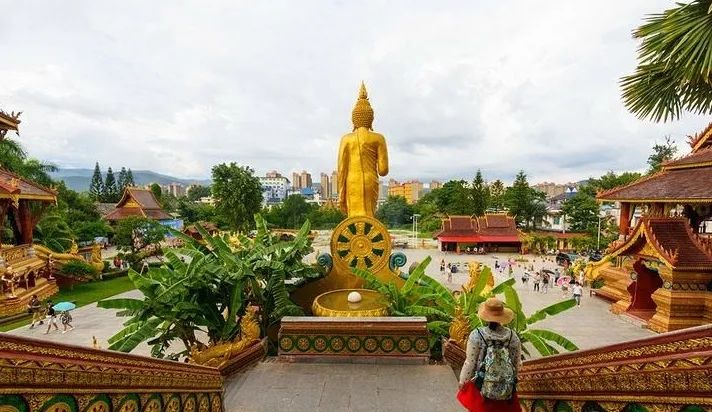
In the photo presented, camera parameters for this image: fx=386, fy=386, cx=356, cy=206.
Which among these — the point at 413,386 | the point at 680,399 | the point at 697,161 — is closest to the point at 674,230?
the point at 697,161

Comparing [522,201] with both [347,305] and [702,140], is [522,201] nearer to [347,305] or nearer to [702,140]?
[702,140]

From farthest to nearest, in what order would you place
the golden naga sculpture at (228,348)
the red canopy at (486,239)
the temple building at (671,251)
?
the red canopy at (486,239) < the temple building at (671,251) < the golden naga sculpture at (228,348)

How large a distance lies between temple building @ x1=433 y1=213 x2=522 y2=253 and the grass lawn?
2949 centimetres

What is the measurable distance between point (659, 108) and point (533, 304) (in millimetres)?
13951

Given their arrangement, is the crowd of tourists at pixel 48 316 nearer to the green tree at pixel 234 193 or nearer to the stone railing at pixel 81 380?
the stone railing at pixel 81 380

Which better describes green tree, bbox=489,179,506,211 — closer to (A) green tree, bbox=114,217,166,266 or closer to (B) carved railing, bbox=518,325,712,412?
(A) green tree, bbox=114,217,166,266

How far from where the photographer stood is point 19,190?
17125 millimetres

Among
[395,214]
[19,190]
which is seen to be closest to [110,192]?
[395,214]

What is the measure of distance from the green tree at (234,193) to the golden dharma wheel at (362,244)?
93.9ft

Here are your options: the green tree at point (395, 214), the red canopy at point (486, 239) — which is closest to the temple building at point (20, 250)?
the red canopy at point (486, 239)

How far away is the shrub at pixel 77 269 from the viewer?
22.0m

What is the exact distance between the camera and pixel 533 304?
19094 mm

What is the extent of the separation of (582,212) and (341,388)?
45.7 m

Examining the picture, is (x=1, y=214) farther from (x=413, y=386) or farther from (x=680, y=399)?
(x=680, y=399)
